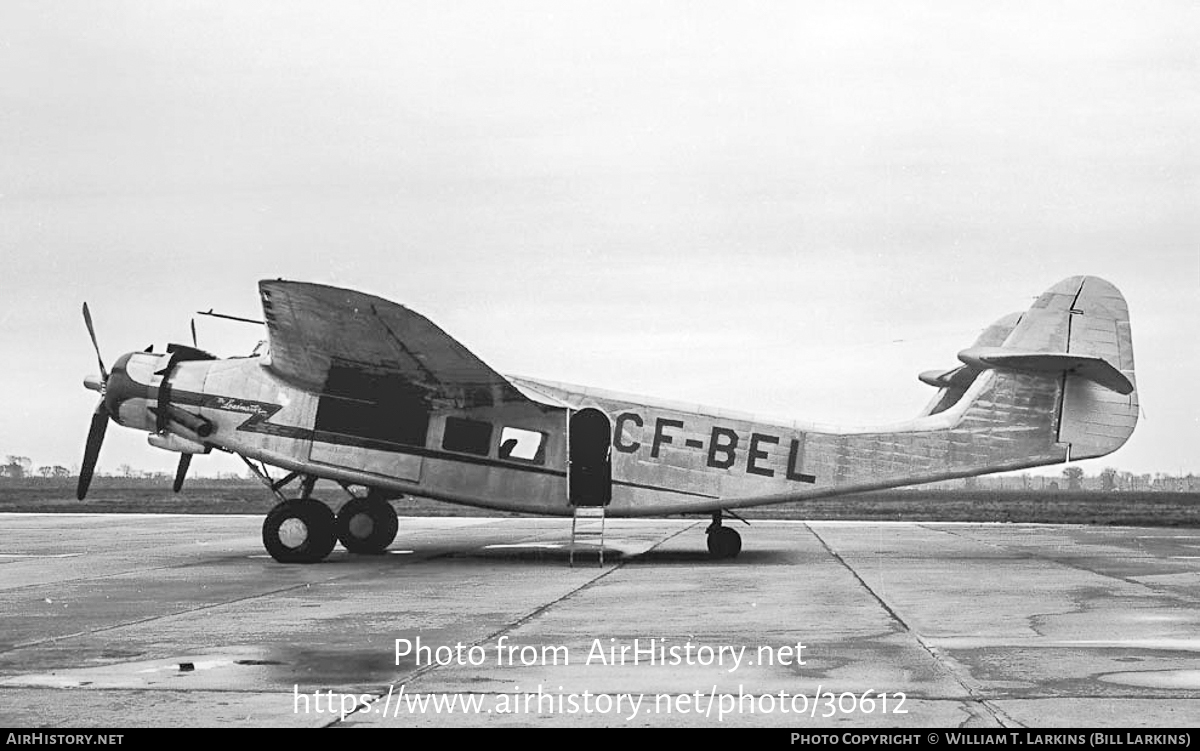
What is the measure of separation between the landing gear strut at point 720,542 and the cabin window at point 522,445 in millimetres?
2991

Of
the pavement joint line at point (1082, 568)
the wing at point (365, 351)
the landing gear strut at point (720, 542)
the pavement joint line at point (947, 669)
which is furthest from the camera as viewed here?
the landing gear strut at point (720, 542)

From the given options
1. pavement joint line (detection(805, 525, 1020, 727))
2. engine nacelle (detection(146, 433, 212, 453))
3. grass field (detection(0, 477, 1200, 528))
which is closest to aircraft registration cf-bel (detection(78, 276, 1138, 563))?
engine nacelle (detection(146, 433, 212, 453))

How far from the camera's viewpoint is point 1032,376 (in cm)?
2058

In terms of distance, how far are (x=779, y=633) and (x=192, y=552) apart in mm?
14712

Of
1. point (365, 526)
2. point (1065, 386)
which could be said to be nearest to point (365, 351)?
point (365, 526)

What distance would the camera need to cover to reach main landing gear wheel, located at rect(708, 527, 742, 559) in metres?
21.3

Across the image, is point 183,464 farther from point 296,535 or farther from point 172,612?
point 172,612

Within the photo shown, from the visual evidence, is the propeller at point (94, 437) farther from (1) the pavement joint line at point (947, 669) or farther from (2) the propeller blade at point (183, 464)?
(1) the pavement joint line at point (947, 669)

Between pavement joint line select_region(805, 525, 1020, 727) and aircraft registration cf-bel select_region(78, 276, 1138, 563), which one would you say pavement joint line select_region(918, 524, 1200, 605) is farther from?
pavement joint line select_region(805, 525, 1020, 727)

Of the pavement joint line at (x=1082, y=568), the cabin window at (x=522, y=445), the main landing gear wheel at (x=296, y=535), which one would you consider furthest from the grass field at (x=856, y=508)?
the main landing gear wheel at (x=296, y=535)

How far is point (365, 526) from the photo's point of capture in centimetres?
2264

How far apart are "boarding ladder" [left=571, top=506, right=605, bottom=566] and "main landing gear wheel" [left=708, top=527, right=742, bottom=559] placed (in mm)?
1796

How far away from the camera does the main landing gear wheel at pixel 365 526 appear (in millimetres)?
22547
